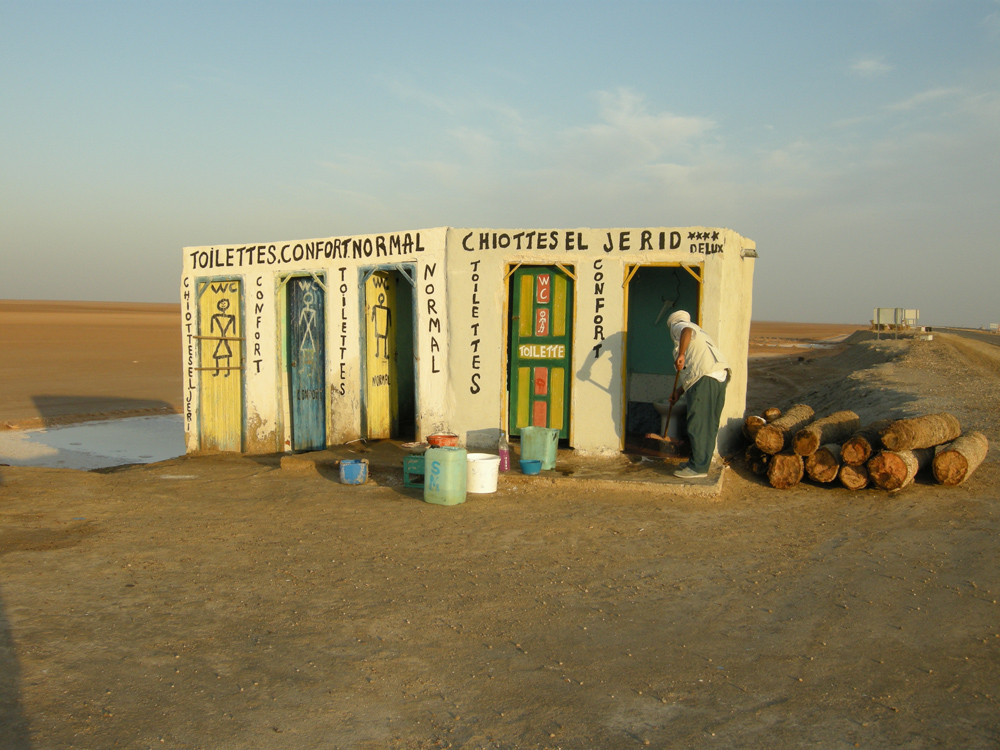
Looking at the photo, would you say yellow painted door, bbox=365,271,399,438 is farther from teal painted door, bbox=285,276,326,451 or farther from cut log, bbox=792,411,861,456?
cut log, bbox=792,411,861,456

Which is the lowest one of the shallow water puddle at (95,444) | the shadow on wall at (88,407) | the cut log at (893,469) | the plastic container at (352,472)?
the shallow water puddle at (95,444)

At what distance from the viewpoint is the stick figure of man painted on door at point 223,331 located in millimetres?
10805

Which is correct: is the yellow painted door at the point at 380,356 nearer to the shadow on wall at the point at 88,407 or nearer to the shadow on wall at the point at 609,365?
the shadow on wall at the point at 609,365

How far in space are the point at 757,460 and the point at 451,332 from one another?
383 cm

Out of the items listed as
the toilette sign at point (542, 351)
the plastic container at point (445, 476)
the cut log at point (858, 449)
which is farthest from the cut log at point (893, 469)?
the plastic container at point (445, 476)

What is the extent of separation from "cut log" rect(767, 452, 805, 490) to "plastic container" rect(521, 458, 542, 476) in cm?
238

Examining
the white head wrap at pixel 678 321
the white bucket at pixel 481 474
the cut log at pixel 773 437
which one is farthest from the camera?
the cut log at pixel 773 437

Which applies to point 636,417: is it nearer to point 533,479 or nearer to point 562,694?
point 533,479

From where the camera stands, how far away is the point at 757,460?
8258 millimetres

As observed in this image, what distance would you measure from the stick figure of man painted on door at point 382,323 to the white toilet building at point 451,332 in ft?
0.09

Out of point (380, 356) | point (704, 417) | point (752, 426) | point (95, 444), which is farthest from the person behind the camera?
point (95, 444)

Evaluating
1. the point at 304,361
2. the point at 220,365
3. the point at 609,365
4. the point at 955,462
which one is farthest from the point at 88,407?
the point at 955,462

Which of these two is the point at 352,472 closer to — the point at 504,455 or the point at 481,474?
the point at 481,474

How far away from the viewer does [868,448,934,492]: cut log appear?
7328 millimetres
